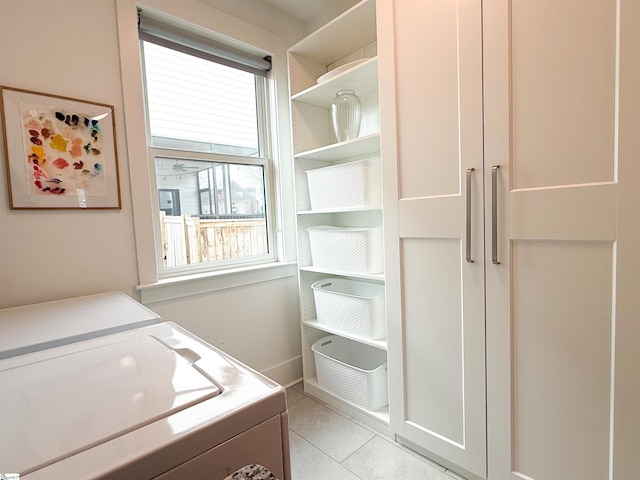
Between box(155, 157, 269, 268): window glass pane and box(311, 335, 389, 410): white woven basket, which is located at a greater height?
box(155, 157, 269, 268): window glass pane

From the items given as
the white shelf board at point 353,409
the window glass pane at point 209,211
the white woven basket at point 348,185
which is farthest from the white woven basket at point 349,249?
the white shelf board at point 353,409

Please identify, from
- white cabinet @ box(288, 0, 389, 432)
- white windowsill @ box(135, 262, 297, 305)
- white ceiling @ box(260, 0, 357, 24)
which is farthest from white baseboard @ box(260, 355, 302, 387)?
white ceiling @ box(260, 0, 357, 24)

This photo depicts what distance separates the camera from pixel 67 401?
0.59m

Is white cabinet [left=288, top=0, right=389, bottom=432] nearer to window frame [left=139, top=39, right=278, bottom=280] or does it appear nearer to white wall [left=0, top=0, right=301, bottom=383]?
window frame [left=139, top=39, right=278, bottom=280]

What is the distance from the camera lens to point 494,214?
122 cm

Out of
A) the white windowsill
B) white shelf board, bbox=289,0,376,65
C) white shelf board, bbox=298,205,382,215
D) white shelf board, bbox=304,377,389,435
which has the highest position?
white shelf board, bbox=289,0,376,65

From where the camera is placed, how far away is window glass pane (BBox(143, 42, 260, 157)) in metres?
1.83

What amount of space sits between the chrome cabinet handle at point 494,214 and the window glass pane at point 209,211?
153 cm

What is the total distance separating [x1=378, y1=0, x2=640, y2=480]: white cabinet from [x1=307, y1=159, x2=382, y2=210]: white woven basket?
0.73 feet

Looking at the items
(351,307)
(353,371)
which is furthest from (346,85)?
(353,371)

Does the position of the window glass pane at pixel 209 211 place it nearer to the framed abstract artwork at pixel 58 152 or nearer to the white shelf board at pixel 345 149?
the framed abstract artwork at pixel 58 152

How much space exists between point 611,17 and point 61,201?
2125mm

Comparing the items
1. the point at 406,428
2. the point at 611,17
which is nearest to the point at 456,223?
the point at 611,17

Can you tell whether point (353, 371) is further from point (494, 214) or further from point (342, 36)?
point (342, 36)
